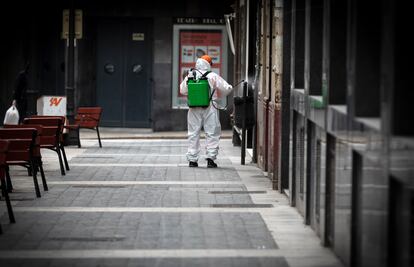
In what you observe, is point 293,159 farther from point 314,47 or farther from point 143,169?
point 143,169

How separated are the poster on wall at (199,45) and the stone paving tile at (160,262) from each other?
66.9 ft

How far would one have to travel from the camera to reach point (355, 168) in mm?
9211

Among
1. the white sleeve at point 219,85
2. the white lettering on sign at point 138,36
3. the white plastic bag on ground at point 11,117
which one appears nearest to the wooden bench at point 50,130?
the white sleeve at point 219,85

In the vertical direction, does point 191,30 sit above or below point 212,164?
above

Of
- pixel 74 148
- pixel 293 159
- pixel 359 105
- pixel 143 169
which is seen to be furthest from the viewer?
pixel 74 148

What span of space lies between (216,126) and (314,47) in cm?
748

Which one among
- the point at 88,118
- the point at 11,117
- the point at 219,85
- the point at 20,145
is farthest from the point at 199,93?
the point at 20,145

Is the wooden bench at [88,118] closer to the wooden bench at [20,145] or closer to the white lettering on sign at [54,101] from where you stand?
the white lettering on sign at [54,101]

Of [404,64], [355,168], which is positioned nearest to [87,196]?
[355,168]

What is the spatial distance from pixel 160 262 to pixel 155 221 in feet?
9.03

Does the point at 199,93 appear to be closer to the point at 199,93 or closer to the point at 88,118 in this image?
the point at 199,93

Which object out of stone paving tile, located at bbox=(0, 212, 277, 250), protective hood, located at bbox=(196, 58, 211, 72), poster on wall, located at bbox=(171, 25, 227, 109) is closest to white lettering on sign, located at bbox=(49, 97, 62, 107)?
protective hood, located at bbox=(196, 58, 211, 72)

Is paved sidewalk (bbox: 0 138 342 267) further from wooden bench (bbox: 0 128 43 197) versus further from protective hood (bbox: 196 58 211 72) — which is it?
protective hood (bbox: 196 58 211 72)

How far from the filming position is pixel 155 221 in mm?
13031
